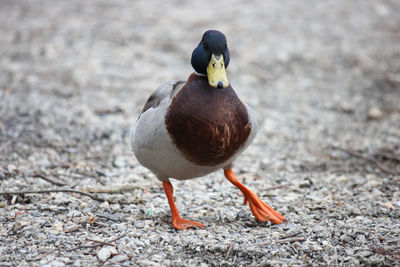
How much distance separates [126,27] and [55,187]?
5045 millimetres

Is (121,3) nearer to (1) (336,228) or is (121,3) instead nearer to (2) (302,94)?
(2) (302,94)

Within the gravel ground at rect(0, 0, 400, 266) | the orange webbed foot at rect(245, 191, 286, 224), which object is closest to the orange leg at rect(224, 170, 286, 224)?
the orange webbed foot at rect(245, 191, 286, 224)

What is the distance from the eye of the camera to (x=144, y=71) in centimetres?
732

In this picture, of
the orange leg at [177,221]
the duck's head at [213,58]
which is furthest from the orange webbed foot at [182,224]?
the duck's head at [213,58]

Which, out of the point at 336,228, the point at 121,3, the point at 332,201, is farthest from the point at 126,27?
the point at 336,228

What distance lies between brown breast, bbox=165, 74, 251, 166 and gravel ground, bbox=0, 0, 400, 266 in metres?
0.59

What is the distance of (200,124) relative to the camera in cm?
316

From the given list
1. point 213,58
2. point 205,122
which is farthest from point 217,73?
point 205,122

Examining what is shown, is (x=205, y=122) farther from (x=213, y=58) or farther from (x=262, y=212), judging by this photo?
(x=262, y=212)

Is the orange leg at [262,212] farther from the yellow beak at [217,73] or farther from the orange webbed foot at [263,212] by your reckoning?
the yellow beak at [217,73]

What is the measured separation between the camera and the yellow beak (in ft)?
10.4

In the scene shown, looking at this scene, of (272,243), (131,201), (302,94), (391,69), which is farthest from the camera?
(391,69)

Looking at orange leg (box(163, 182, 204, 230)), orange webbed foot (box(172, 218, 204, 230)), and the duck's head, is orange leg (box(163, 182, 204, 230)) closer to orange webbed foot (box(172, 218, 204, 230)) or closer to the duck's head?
orange webbed foot (box(172, 218, 204, 230))

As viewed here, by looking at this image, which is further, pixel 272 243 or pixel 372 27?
pixel 372 27
